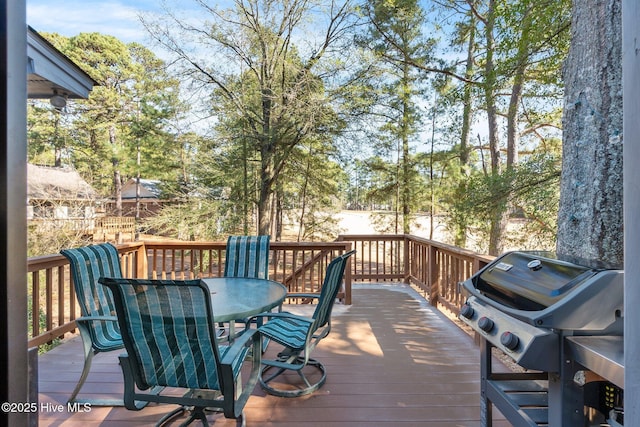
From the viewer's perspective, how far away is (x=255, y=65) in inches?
355

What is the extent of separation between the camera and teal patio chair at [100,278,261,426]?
167 cm

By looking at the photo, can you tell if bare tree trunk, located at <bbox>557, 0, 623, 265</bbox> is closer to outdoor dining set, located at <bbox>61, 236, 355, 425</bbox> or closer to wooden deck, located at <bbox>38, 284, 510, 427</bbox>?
wooden deck, located at <bbox>38, 284, 510, 427</bbox>

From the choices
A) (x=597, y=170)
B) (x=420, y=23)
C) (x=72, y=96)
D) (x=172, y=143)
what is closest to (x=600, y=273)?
(x=597, y=170)

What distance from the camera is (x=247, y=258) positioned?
3590 mm

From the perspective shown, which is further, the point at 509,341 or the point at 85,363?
the point at 85,363

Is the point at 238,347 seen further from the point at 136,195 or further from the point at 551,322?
the point at 136,195

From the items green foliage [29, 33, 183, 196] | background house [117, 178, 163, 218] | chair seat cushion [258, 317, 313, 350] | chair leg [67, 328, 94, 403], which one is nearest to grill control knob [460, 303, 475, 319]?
chair seat cushion [258, 317, 313, 350]

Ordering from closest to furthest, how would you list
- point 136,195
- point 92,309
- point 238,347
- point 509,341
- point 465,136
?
point 509,341, point 238,347, point 92,309, point 465,136, point 136,195

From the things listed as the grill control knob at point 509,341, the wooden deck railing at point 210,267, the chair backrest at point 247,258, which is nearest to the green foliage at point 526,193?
the wooden deck railing at point 210,267

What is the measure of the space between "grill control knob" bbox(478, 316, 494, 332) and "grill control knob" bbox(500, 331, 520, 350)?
0.37 feet

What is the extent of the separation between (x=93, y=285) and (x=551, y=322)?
8.98ft

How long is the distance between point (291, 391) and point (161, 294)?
1275mm

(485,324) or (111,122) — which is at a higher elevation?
(111,122)

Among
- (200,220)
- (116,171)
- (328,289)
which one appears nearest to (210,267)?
(328,289)
